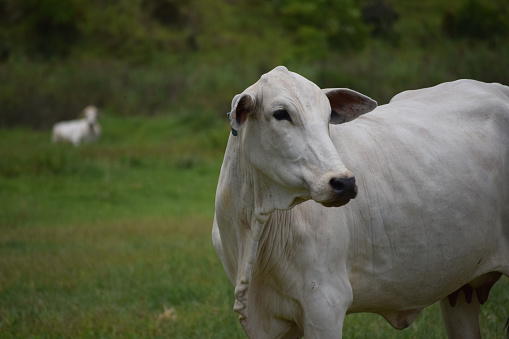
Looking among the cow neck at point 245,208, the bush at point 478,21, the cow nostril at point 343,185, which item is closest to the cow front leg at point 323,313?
the cow neck at point 245,208

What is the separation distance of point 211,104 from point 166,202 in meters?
10.5

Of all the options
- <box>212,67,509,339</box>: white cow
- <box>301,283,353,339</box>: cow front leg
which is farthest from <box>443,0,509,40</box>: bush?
Result: <box>301,283,353,339</box>: cow front leg

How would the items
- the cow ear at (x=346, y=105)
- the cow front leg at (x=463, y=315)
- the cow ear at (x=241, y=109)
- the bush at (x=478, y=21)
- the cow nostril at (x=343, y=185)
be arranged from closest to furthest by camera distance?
the cow nostril at (x=343, y=185) < the cow ear at (x=241, y=109) < the cow ear at (x=346, y=105) < the cow front leg at (x=463, y=315) < the bush at (x=478, y=21)

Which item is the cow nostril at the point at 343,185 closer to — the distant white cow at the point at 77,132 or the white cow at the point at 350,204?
the white cow at the point at 350,204

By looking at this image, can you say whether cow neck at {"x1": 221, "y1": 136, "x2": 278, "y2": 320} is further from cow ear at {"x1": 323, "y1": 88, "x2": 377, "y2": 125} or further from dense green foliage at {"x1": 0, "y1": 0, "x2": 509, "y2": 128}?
dense green foliage at {"x1": 0, "y1": 0, "x2": 509, "y2": 128}

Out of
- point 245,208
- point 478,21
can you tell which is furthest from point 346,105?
point 478,21

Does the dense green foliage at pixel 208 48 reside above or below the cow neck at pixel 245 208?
below

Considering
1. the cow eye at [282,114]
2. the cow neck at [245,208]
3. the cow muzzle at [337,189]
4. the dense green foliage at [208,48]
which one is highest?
the cow eye at [282,114]

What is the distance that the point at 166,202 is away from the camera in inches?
472

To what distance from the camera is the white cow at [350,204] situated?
3.22m

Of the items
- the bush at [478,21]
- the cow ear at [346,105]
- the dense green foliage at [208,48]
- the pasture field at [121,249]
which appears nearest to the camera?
the cow ear at [346,105]

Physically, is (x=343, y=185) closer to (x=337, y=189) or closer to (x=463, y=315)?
(x=337, y=189)

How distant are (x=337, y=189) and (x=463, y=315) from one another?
2.04 metres

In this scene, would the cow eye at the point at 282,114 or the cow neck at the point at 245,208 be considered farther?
the cow neck at the point at 245,208
